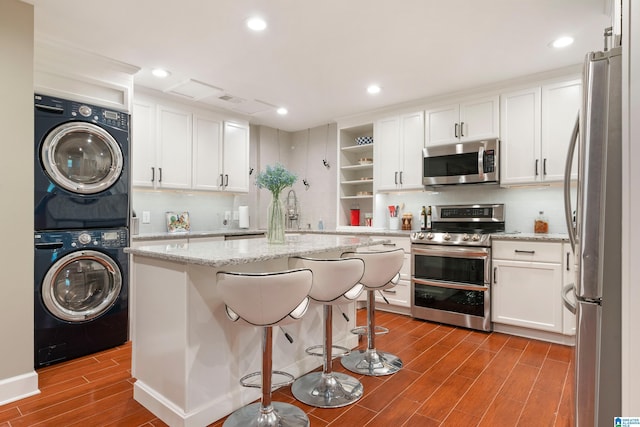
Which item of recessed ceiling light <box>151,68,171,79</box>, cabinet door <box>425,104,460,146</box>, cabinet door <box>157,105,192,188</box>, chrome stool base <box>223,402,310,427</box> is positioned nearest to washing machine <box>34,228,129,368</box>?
cabinet door <box>157,105,192,188</box>

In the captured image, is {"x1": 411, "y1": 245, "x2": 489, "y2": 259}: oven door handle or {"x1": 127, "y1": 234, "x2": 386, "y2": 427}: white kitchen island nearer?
{"x1": 127, "y1": 234, "x2": 386, "y2": 427}: white kitchen island

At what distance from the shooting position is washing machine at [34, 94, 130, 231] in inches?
105

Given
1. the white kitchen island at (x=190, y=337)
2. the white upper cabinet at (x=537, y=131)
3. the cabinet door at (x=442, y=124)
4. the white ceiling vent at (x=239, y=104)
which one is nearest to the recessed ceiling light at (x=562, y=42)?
the white upper cabinet at (x=537, y=131)

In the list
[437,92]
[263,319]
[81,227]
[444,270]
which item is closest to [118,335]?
[81,227]

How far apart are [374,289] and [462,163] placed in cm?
219

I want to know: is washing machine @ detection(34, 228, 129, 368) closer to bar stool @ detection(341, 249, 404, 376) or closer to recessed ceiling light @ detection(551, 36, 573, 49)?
bar stool @ detection(341, 249, 404, 376)

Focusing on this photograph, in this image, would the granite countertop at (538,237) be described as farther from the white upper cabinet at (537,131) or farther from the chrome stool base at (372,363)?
the chrome stool base at (372,363)

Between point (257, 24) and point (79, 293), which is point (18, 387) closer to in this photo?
point (79, 293)

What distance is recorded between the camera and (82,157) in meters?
2.93

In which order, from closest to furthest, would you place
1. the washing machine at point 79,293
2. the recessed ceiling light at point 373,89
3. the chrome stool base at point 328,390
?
the chrome stool base at point 328,390
the washing machine at point 79,293
the recessed ceiling light at point 373,89

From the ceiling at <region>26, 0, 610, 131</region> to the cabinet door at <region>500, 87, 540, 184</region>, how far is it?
0.27 metres

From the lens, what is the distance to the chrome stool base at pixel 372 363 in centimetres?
258

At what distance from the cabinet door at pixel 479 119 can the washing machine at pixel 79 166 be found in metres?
3.53

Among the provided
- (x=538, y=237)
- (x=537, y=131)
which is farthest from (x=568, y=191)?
(x=537, y=131)
